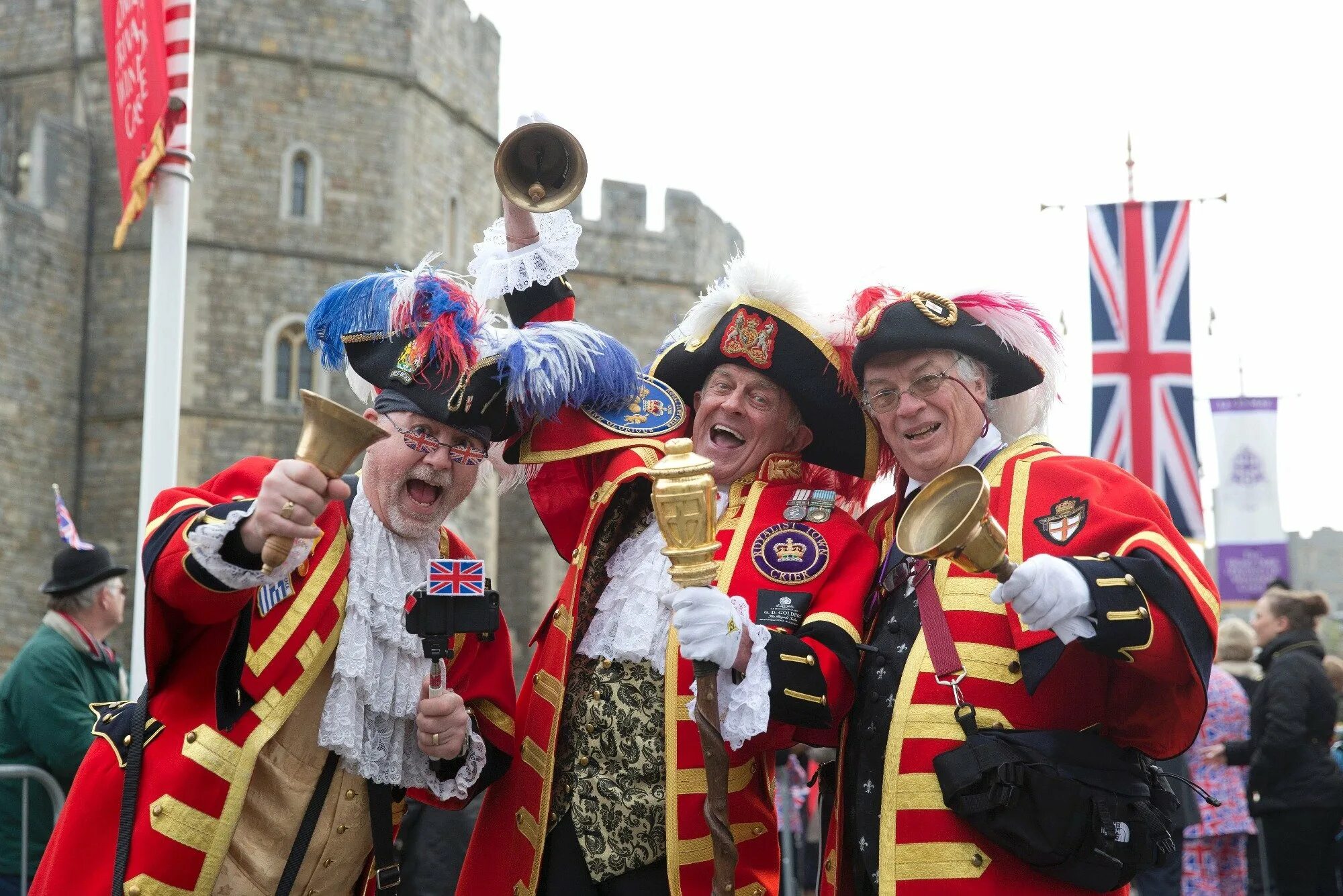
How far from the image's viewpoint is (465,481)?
3438 mm

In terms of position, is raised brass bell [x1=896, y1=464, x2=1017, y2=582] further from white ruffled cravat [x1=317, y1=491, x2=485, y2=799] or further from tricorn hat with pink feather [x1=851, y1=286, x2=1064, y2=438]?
white ruffled cravat [x1=317, y1=491, x2=485, y2=799]

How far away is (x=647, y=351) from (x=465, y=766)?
22.7 meters

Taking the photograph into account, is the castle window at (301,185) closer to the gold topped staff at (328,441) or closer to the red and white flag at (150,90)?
the red and white flag at (150,90)

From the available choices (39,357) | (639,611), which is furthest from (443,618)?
(39,357)

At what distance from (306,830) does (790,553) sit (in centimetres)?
123

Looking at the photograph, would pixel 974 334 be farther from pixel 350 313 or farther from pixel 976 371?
pixel 350 313

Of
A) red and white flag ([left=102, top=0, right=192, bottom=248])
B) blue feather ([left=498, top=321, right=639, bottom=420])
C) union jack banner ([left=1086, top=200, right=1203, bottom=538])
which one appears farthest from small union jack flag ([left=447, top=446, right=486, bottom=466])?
union jack banner ([left=1086, top=200, right=1203, bottom=538])

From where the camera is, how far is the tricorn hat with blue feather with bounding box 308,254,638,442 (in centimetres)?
334

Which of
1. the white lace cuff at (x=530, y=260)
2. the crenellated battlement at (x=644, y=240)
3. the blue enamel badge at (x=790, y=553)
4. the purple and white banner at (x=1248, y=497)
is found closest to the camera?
the blue enamel badge at (x=790, y=553)

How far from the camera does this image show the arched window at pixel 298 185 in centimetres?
1861

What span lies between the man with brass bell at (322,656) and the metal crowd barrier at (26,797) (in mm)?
2249

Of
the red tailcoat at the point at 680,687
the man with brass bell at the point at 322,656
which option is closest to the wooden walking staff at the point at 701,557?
the red tailcoat at the point at 680,687

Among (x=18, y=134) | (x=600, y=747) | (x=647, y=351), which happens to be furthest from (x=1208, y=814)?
(x=647, y=351)

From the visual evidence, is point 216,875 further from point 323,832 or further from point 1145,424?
point 1145,424
